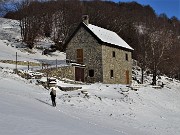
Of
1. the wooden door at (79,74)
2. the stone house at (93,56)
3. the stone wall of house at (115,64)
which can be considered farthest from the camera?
the stone wall of house at (115,64)

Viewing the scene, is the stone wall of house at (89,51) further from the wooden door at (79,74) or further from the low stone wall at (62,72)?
the low stone wall at (62,72)

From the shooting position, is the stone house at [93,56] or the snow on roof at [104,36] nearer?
the stone house at [93,56]

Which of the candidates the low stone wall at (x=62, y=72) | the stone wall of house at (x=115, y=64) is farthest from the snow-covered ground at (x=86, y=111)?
the stone wall of house at (x=115, y=64)

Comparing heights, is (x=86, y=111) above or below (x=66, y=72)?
below

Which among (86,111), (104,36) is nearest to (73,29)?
(104,36)

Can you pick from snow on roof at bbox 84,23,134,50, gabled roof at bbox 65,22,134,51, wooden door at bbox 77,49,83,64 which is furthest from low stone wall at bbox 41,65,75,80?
snow on roof at bbox 84,23,134,50

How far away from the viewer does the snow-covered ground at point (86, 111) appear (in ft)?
50.0

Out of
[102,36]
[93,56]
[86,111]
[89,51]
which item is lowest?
[86,111]

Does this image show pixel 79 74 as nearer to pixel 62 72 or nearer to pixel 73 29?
pixel 62 72

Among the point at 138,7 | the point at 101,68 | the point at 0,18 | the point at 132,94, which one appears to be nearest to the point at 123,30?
the point at 0,18

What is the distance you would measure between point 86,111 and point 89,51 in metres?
19.0

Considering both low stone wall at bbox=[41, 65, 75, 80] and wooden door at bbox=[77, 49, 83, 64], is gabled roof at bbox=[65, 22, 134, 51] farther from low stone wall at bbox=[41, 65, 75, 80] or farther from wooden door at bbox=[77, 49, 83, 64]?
low stone wall at bbox=[41, 65, 75, 80]

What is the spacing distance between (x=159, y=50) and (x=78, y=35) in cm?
1825

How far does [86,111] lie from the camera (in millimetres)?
25250
